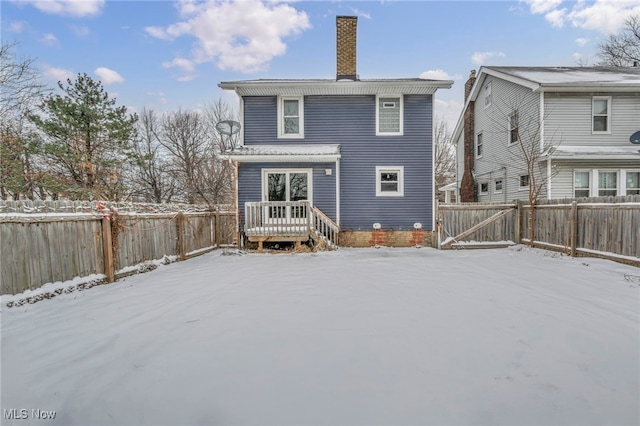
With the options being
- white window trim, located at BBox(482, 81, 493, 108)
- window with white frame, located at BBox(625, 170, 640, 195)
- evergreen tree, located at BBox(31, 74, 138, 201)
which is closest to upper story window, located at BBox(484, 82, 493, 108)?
white window trim, located at BBox(482, 81, 493, 108)

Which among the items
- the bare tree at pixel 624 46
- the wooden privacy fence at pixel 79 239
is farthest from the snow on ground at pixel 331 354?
the bare tree at pixel 624 46

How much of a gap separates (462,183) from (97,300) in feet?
54.9

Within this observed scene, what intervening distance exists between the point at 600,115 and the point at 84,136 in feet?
75.2

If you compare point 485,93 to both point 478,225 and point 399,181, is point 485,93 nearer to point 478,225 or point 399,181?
point 399,181

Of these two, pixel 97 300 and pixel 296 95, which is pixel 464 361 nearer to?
pixel 97 300

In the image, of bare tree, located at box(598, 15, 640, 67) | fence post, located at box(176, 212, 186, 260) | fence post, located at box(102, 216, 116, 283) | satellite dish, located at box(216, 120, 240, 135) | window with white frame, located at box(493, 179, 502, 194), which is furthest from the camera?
bare tree, located at box(598, 15, 640, 67)

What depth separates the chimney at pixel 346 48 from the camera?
1062cm

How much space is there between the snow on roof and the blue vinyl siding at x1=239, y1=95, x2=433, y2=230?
4857mm

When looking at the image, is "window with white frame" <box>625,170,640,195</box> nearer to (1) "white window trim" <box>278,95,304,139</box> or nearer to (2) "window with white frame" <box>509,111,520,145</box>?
(2) "window with white frame" <box>509,111,520,145</box>

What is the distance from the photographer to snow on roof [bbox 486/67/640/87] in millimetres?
10180

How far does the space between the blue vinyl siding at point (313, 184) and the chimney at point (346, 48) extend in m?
3.68

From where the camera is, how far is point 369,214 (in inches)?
408

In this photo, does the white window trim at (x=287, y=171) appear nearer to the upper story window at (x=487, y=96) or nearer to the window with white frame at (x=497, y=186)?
the window with white frame at (x=497, y=186)

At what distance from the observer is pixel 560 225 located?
25.7 ft
